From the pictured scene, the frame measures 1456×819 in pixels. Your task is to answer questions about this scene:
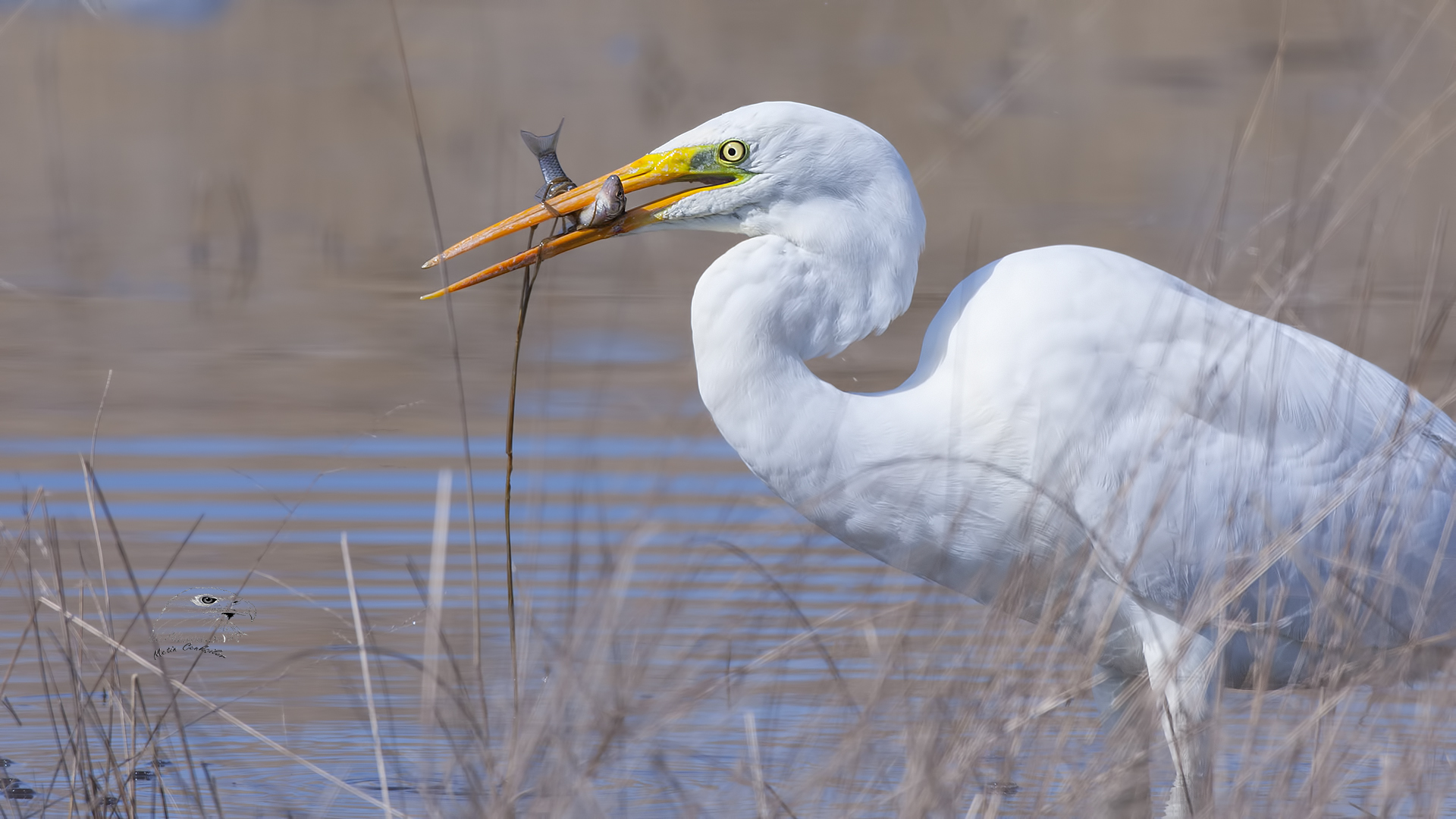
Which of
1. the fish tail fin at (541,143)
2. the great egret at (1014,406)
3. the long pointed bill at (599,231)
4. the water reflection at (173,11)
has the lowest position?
the great egret at (1014,406)

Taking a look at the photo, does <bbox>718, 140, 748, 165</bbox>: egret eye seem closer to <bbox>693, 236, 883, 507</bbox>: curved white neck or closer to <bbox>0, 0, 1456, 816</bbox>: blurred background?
<bbox>693, 236, 883, 507</bbox>: curved white neck

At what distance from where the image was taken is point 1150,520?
2.51 metres

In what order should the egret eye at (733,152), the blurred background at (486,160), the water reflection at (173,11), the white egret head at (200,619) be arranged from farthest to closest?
the water reflection at (173,11) → the blurred background at (486,160) → the white egret head at (200,619) → the egret eye at (733,152)

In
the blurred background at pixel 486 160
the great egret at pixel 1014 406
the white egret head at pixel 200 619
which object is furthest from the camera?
the blurred background at pixel 486 160

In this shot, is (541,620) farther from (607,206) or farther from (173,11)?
(173,11)

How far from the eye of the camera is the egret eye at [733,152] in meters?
3.23

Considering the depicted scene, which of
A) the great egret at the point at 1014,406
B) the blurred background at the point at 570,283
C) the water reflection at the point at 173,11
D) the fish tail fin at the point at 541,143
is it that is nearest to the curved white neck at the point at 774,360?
the great egret at the point at 1014,406

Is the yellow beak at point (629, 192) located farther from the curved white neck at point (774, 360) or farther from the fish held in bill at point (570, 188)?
the curved white neck at point (774, 360)

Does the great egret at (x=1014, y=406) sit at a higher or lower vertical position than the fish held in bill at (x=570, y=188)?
lower

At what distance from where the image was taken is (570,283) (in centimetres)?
958

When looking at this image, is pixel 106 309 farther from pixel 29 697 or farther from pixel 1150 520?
pixel 1150 520

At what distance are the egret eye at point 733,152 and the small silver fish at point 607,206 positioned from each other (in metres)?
0.18

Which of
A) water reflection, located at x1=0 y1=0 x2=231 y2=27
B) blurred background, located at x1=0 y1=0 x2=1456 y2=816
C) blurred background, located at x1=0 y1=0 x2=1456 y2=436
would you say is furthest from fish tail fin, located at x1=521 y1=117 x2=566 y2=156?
water reflection, located at x1=0 y1=0 x2=231 y2=27

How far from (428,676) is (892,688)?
0.59 m
